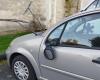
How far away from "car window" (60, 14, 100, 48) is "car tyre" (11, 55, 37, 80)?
1.02 metres

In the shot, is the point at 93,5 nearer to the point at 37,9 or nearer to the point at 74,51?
the point at 74,51

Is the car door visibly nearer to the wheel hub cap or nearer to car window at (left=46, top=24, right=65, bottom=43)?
car window at (left=46, top=24, right=65, bottom=43)

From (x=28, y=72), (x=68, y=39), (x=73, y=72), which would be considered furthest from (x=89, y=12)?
(x=28, y=72)

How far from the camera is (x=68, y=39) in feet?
16.4

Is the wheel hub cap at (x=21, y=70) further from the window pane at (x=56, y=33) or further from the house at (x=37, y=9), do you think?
the house at (x=37, y=9)

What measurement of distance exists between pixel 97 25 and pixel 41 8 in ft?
24.2

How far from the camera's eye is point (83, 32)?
4812mm

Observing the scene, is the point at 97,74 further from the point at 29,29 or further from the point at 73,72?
the point at 29,29

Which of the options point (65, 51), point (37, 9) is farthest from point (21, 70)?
point (37, 9)

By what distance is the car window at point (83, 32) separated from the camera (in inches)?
181

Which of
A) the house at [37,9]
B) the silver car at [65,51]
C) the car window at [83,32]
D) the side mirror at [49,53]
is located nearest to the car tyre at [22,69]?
the silver car at [65,51]

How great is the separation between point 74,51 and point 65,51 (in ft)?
0.61

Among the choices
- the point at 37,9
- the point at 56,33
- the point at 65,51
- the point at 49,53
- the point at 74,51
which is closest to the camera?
the point at 74,51

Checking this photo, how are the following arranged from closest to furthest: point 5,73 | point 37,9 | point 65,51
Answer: point 65,51
point 5,73
point 37,9
